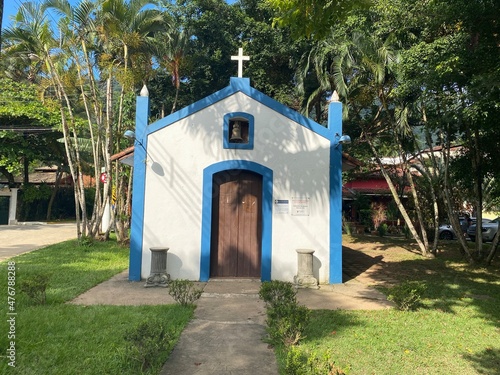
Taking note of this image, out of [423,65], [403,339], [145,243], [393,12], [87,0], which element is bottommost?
[403,339]

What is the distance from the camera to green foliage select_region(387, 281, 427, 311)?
590 centimetres

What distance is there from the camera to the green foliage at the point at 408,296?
5.90 m

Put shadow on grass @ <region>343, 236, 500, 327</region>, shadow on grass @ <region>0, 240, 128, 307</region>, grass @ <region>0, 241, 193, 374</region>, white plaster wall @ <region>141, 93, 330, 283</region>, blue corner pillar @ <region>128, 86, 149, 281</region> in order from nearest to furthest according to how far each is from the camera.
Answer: grass @ <region>0, 241, 193, 374</region> → shadow on grass @ <region>343, 236, 500, 327</region> → shadow on grass @ <region>0, 240, 128, 307</region> → blue corner pillar @ <region>128, 86, 149, 281</region> → white plaster wall @ <region>141, 93, 330, 283</region>

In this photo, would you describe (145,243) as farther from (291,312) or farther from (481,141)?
(481,141)

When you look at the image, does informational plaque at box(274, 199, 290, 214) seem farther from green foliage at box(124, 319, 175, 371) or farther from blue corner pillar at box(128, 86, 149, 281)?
green foliage at box(124, 319, 175, 371)

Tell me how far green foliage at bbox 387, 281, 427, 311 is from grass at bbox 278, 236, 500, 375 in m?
0.14

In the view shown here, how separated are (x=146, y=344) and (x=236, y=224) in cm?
463

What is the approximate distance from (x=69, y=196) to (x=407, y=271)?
28.2 metres

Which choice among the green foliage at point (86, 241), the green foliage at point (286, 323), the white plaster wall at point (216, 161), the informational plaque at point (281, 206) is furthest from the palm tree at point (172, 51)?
the green foliage at point (286, 323)

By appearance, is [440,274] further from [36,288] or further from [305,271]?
[36,288]

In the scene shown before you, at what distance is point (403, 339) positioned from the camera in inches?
183

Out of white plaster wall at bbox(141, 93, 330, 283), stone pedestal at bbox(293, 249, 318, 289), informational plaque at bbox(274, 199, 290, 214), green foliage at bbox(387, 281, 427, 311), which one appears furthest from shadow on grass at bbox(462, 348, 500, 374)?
informational plaque at bbox(274, 199, 290, 214)

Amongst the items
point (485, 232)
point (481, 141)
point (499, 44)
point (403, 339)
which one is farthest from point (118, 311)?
point (485, 232)

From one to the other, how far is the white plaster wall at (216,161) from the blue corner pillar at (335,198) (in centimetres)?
13
